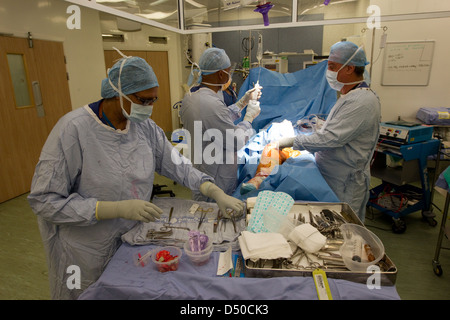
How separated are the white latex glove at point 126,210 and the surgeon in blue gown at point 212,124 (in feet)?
2.81

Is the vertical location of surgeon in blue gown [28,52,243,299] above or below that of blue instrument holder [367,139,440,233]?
above

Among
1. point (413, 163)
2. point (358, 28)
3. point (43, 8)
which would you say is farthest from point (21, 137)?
point (358, 28)

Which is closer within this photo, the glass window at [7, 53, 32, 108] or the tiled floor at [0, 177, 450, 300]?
the tiled floor at [0, 177, 450, 300]

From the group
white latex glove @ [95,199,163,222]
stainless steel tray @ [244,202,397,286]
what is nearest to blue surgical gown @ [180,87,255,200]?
white latex glove @ [95,199,163,222]

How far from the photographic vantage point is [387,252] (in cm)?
271

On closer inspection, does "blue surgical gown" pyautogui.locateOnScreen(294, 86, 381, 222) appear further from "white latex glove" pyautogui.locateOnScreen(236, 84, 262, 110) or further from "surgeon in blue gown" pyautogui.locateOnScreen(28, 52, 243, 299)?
"surgeon in blue gown" pyautogui.locateOnScreen(28, 52, 243, 299)

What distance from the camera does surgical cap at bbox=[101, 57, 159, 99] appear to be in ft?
4.40

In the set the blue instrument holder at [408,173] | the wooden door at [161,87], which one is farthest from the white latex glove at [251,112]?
the wooden door at [161,87]

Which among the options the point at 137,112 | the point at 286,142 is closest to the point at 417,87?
the point at 286,142

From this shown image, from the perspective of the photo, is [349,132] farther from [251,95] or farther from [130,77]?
[130,77]

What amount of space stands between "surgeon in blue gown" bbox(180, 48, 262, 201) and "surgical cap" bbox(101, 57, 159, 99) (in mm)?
705

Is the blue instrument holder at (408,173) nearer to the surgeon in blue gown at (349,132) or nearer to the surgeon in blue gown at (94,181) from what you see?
the surgeon in blue gown at (349,132)

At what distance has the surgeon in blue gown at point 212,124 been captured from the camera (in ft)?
6.79

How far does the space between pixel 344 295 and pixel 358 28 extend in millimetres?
5545
